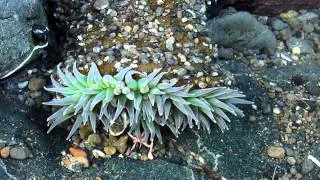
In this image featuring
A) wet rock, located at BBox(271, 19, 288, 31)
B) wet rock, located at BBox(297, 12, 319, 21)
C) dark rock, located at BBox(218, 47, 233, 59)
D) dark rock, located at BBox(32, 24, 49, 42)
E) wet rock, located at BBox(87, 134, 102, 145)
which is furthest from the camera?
wet rock, located at BBox(297, 12, 319, 21)

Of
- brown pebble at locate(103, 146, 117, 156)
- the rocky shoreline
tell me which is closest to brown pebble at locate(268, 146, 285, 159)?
the rocky shoreline

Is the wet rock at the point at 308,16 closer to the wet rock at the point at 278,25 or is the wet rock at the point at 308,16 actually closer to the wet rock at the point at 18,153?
the wet rock at the point at 278,25

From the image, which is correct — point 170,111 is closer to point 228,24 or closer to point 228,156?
point 228,156

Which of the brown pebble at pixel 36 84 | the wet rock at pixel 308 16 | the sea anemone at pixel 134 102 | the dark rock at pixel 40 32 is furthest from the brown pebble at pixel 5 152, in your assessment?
the wet rock at pixel 308 16

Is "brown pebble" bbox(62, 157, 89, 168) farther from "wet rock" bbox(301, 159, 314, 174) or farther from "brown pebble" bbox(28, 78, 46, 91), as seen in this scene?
"wet rock" bbox(301, 159, 314, 174)

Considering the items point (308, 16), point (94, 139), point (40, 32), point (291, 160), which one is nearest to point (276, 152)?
point (291, 160)

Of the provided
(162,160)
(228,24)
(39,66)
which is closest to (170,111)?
A: (162,160)

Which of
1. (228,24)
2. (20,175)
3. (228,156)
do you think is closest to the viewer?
(20,175)
